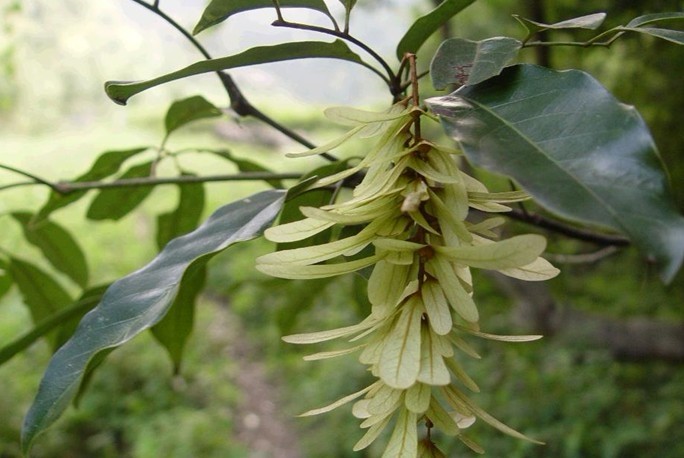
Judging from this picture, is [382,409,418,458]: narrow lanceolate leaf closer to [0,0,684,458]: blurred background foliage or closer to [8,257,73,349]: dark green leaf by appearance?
[0,0,684,458]: blurred background foliage

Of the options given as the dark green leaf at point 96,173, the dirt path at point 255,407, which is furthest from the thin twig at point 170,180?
the dirt path at point 255,407

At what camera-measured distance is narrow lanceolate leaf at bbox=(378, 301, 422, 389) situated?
0.29 m

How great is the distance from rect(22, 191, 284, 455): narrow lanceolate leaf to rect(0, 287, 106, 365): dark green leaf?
0.18 m

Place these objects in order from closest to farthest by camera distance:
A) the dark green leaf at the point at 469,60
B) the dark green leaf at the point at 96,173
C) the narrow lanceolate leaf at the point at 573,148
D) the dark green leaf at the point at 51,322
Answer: the narrow lanceolate leaf at the point at 573,148, the dark green leaf at the point at 469,60, the dark green leaf at the point at 51,322, the dark green leaf at the point at 96,173

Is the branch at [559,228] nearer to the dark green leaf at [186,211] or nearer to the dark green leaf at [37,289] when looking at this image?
the dark green leaf at [186,211]

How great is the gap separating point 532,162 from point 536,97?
0.23ft

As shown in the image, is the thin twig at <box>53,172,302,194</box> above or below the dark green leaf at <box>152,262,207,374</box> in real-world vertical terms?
above

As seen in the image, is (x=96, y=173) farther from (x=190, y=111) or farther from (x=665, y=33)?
(x=665, y=33)

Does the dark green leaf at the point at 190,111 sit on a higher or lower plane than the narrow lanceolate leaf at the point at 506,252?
lower

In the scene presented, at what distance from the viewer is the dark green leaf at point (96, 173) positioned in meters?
0.67

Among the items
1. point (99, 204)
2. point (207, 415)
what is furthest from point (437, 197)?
point (207, 415)

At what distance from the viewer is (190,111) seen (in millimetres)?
670

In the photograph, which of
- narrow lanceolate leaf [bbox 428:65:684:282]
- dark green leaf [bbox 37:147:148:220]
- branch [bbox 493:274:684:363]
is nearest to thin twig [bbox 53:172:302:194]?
dark green leaf [bbox 37:147:148:220]

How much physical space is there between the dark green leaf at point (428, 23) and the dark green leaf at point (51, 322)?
13.6 inches
